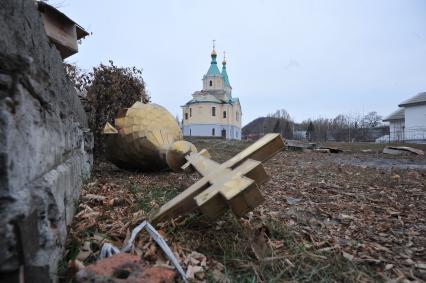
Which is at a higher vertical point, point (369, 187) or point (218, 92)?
point (218, 92)

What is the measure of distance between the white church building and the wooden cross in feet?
154

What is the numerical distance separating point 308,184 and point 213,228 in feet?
9.54

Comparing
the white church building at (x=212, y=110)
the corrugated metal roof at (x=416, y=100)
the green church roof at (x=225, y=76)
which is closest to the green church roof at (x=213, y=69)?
the white church building at (x=212, y=110)

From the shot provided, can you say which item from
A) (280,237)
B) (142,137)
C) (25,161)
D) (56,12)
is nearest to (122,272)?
(25,161)

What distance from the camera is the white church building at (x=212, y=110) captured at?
5122cm

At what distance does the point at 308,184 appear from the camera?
517 centimetres

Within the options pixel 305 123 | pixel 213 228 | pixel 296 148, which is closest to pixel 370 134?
pixel 305 123

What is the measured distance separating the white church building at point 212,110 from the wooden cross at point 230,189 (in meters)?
46.9

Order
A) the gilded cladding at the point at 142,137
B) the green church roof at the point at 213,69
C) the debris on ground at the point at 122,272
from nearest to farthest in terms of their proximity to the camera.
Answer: the debris on ground at the point at 122,272
the gilded cladding at the point at 142,137
the green church roof at the point at 213,69

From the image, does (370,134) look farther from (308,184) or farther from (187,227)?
(187,227)

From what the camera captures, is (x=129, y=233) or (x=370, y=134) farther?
(x=370, y=134)

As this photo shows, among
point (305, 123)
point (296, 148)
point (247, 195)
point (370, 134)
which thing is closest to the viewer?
point (247, 195)

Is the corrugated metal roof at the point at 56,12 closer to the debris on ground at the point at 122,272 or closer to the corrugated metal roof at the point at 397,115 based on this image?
the debris on ground at the point at 122,272

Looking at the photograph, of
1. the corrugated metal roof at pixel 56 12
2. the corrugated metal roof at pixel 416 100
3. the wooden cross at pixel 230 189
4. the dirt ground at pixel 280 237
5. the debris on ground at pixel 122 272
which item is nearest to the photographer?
the debris on ground at pixel 122 272
